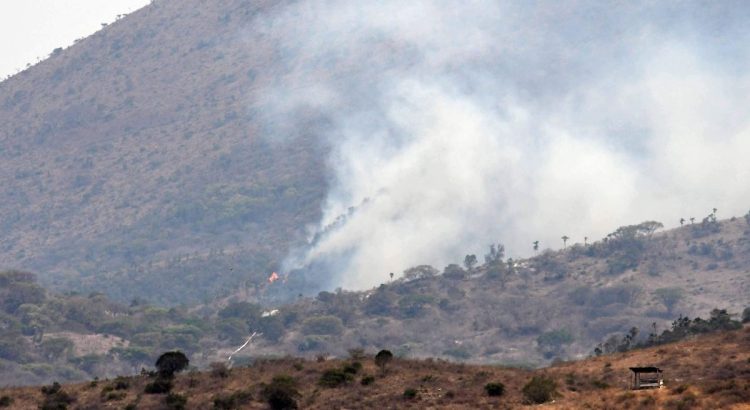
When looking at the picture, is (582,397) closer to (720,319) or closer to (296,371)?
(296,371)

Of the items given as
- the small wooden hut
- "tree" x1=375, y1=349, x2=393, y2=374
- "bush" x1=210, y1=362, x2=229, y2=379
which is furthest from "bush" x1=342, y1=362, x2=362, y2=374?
the small wooden hut

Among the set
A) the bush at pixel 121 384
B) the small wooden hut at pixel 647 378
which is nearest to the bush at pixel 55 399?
the bush at pixel 121 384

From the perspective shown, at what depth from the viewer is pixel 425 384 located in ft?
404

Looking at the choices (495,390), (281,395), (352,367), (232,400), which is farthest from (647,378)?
(232,400)

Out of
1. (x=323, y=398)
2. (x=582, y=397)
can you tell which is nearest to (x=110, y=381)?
(x=323, y=398)

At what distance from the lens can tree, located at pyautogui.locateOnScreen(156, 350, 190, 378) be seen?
453 ft

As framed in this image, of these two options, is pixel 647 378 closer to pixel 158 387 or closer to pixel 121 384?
pixel 158 387

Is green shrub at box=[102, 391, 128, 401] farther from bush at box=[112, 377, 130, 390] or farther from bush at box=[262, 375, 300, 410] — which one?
bush at box=[262, 375, 300, 410]

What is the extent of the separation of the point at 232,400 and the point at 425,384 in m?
15.9

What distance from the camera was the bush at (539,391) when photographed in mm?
110488

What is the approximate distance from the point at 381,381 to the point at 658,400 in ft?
106

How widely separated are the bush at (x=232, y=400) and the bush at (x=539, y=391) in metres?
24.0

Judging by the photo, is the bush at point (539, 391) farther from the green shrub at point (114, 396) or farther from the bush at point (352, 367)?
the green shrub at point (114, 396)

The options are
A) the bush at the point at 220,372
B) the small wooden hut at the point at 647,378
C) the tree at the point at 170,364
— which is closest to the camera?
the small wooden hut at the point at 647,378
